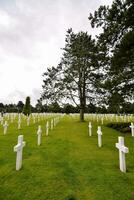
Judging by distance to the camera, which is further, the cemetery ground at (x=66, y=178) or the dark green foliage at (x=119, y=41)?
the dark green foliage at (x=119, y=41)

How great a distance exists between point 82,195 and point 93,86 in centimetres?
2578

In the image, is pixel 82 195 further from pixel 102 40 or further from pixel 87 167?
pixel 102 40

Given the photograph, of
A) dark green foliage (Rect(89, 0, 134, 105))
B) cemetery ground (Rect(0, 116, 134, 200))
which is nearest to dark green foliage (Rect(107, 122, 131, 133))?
dark green foliage (Rect(89, 0, 134, 105))

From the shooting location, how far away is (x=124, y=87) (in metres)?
14.7

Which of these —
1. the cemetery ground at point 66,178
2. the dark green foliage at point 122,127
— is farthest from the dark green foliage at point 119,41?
the cemetery ground at point 66,178

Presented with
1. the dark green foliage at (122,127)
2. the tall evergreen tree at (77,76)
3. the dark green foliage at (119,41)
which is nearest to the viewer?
the dark green foliage at (119,41)

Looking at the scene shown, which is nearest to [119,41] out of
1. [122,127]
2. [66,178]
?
[122,127]

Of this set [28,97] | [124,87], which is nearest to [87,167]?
[124,87]

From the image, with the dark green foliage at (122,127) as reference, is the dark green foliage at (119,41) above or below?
above

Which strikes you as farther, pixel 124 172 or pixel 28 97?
pixel 28 97

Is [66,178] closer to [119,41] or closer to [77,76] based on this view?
[119,41]

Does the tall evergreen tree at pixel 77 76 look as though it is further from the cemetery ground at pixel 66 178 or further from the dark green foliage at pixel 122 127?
the cemetery ground at pixel 66 178

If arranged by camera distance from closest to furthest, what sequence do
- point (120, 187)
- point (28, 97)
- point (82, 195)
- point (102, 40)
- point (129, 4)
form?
point (82, 195), point (120, 187), point (129, 4), point (102, 40), point (28, 97)

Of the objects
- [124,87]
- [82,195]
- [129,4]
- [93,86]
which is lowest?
[82,195]
